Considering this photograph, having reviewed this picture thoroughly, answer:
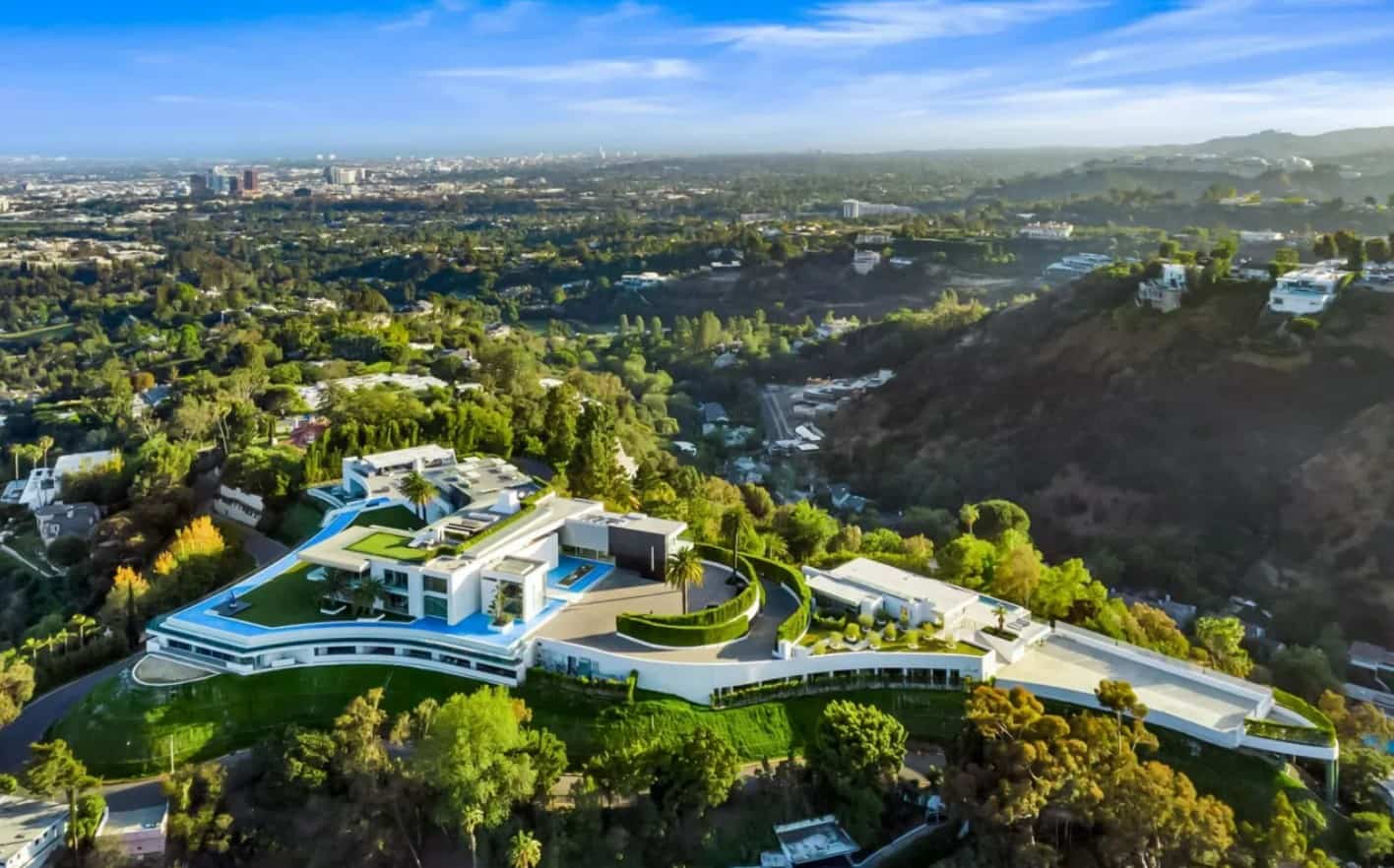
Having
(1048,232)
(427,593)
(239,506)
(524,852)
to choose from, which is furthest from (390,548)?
(1048,232)

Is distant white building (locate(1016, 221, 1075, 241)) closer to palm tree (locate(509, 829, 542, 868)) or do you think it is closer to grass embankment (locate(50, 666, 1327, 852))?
grass embankment (locate(50, 666, 1327, 852))

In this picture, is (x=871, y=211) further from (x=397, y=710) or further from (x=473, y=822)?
(x=473, y=822)

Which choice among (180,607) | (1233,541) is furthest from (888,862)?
(1233,541)

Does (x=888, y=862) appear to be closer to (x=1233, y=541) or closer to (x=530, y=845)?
(x=530, y=845)

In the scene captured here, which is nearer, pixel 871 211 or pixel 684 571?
pixel 684 571

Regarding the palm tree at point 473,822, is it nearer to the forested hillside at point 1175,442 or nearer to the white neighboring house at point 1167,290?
the forested hillside at point 1175,442

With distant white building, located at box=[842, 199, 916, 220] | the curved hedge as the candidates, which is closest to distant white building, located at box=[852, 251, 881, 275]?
distant white building, located at box=[842, 199, 916, 220]

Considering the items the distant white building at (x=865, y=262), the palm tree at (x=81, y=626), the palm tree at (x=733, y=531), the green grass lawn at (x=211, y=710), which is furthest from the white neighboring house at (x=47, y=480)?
the distant white building at (x=865, y=262)
